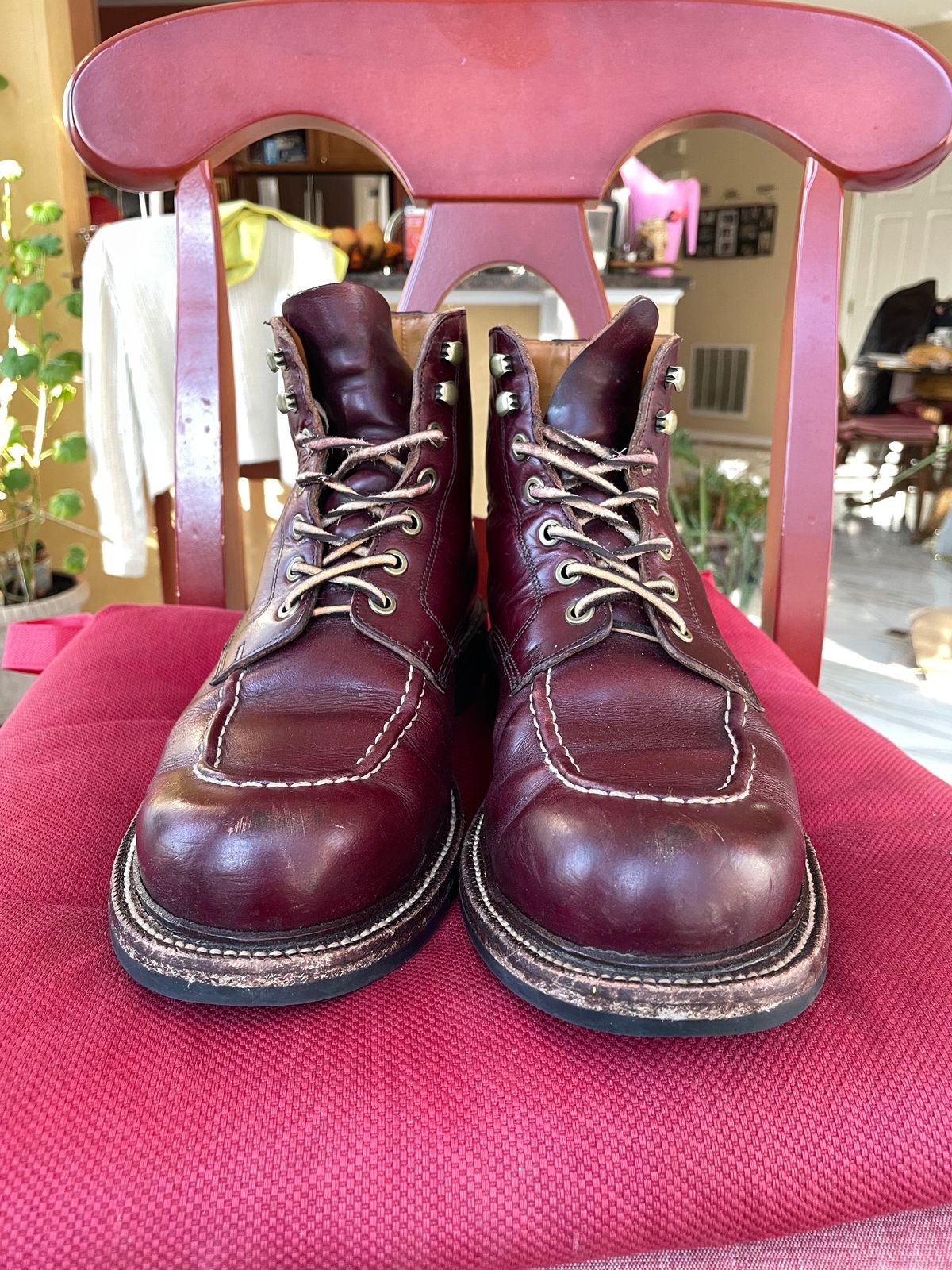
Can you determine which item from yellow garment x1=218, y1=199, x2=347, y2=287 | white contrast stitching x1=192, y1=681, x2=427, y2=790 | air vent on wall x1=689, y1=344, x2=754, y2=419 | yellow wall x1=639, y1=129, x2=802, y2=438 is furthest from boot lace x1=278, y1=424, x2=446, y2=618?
air vent on wall x1=689, y1=344, x2=754, y2=419

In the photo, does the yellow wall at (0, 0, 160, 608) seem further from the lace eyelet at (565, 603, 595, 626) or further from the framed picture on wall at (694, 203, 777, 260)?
the framed picture on wall at (694, 203, 777, 260)

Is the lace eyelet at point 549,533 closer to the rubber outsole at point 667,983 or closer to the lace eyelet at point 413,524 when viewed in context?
the lace eyelet at point 413,524

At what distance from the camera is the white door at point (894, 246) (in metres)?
5.64

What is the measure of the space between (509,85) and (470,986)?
71cm

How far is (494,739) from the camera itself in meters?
0.49

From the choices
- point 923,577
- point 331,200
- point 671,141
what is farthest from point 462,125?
point 671,141

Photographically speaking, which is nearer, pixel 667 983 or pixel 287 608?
pixel 667 983

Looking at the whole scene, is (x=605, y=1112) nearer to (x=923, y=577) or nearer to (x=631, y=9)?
(x=631, y=9)

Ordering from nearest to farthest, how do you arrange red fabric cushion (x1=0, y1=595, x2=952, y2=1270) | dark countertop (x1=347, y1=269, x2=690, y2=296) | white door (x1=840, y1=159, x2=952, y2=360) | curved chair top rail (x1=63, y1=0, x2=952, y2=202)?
red fabric cushion (x1=0, y1=595, x2=952, y2=1270) < curved chair top rail (x1=63, y1=0, x2=952, y2=202) < dark countertop (x1=347, y1=269, x2=690, y2=296) < white door (x1=840, y1=159, x2=952, y2=360)

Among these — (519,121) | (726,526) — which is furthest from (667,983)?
(726,526)

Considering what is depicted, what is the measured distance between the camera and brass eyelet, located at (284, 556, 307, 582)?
51 centimetres

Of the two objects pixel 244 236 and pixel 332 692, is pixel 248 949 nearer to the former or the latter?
Answer: pixel 332 692

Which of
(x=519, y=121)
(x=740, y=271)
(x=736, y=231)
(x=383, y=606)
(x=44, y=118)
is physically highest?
(x=736, y=231)

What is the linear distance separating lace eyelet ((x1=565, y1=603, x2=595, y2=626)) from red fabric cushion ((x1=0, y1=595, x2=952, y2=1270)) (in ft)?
0.58
